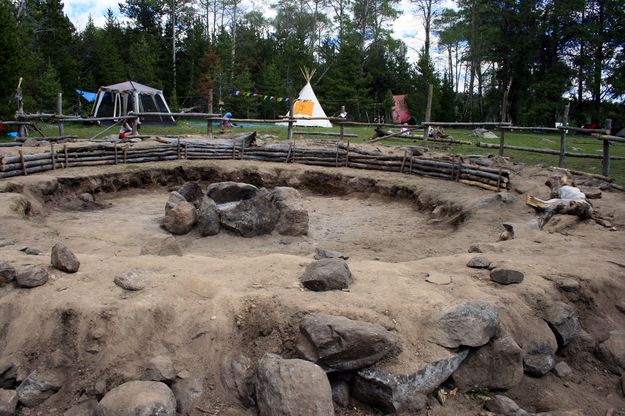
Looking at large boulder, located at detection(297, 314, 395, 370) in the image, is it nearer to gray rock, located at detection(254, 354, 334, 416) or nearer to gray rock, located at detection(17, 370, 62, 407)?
gray rock, located at detection(254, 354, 334, 416)

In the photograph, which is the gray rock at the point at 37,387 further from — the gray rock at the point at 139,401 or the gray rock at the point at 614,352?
the gray rock at the point at 614,352

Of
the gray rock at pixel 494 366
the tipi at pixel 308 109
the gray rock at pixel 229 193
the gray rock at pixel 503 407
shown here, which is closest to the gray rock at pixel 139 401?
the gray rock at pixel 494 366

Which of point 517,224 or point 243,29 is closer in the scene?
point 517,224

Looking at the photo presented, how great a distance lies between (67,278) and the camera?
4242 millimetres

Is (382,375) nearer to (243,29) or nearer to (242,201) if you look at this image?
(242,201)

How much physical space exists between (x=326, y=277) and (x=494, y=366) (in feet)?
4.73

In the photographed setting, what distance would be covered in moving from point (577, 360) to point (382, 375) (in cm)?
194

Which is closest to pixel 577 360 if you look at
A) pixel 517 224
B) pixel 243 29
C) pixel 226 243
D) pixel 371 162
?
pixel 517 224

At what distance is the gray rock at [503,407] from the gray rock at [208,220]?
5.12 metres

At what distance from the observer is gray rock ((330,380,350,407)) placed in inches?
139

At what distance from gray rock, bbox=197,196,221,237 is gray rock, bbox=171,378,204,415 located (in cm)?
444

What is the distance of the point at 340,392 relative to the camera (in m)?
3.55

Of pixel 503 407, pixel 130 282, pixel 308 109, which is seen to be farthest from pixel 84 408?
pixel 308 109

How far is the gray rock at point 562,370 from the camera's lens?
408 centimetres
